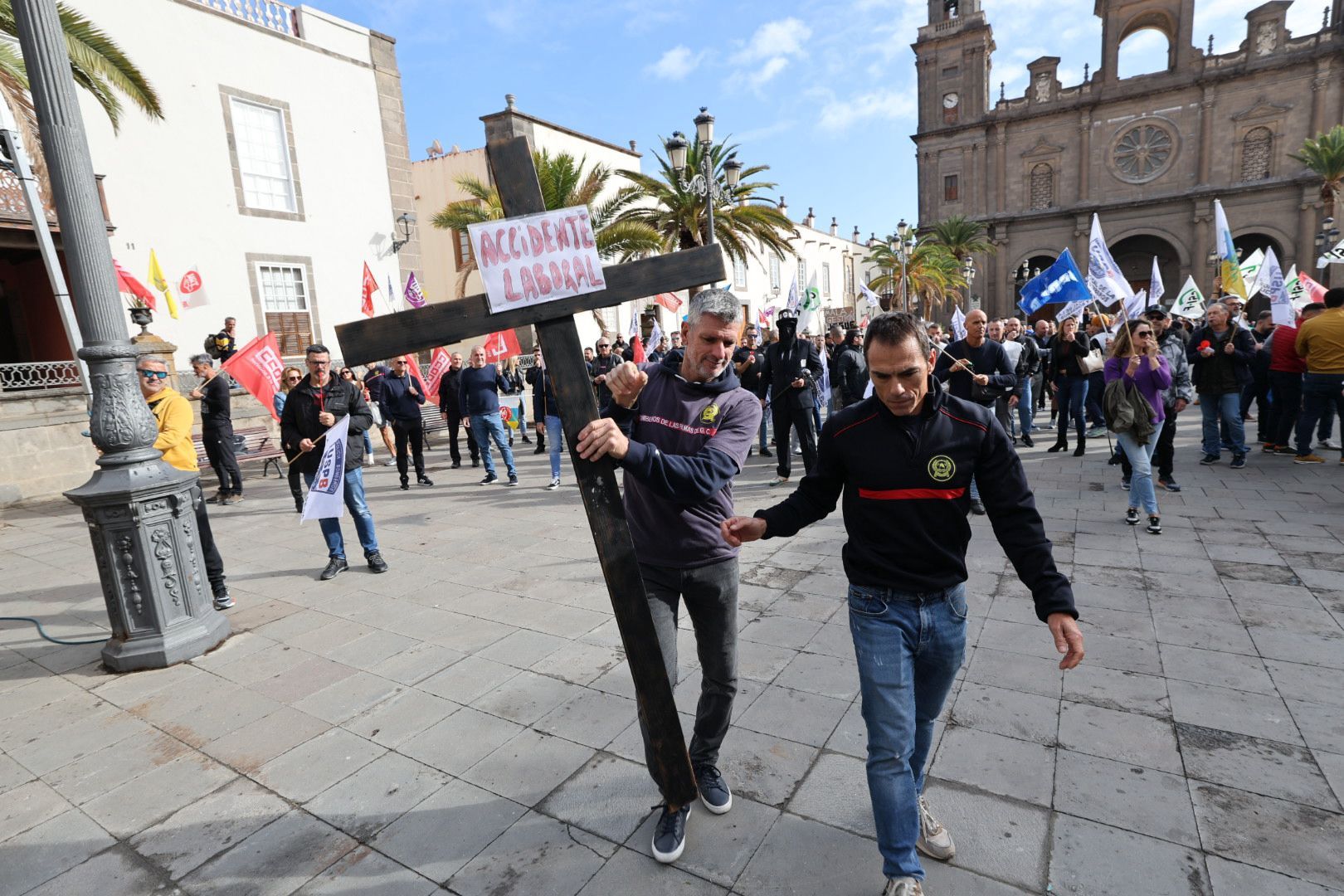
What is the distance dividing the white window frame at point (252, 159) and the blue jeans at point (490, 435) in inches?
408

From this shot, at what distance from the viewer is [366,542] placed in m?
6.32

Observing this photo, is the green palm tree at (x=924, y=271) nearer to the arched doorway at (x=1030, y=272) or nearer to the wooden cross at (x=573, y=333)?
the arched doorway at (x=1030, y=272)

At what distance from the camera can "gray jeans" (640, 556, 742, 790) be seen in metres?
2.62

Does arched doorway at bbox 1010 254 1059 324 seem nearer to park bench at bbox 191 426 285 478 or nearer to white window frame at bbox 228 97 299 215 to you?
white window frame at bbox 228 97 299 215

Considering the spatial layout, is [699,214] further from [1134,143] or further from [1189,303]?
[1134,143]

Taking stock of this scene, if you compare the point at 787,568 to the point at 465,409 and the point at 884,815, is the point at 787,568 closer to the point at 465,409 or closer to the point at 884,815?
the point at 884,815

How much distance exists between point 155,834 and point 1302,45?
185 ft

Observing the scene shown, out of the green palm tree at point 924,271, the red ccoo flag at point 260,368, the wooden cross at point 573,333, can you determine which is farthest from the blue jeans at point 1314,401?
the green palm tree at point 924,271

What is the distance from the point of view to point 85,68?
10453mm

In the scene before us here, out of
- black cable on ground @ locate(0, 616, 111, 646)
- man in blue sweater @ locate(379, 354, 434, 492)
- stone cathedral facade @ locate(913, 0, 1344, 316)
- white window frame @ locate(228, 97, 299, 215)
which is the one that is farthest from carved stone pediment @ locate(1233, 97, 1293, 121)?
black cable on ground @ locate(0, 616, 111, 646)

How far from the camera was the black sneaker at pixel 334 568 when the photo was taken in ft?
20.2

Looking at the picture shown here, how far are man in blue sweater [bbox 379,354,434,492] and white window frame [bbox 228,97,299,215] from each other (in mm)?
8940

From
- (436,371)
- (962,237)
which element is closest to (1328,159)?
(962,237)

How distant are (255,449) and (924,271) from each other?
3603 centimetres
